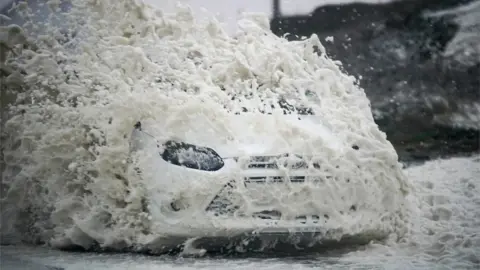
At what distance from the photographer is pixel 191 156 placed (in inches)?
165

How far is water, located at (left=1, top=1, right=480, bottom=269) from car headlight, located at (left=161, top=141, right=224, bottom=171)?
0.06 meters

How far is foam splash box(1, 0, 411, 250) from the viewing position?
14.1 ft

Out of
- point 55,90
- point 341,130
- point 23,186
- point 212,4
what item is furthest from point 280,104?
point 23,186

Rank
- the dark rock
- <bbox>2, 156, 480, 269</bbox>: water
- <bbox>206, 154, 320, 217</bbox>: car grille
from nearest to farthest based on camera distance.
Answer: <bbox>206, 154, 320, 217</bbox>: car grille
<bbox>2, 156, 480, 269</bbox>: water
the dark rock

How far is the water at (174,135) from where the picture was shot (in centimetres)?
427

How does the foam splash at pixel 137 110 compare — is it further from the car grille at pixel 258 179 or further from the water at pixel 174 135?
the car grille at pixel 258 179

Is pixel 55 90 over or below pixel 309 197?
over

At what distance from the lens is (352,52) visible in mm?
4609

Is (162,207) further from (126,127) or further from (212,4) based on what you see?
(212,4)

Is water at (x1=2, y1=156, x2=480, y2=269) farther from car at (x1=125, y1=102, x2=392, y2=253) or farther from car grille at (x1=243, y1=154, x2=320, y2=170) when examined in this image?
car grille at (x1=243, y1=154, x2=320, y2=170)

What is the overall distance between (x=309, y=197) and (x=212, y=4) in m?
1.47

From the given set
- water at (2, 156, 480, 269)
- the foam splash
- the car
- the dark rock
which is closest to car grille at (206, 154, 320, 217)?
the car

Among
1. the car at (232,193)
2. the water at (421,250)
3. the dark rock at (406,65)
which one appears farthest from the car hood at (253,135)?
the water at (421,250)

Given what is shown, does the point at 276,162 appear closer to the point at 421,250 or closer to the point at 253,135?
the point at 253,135
